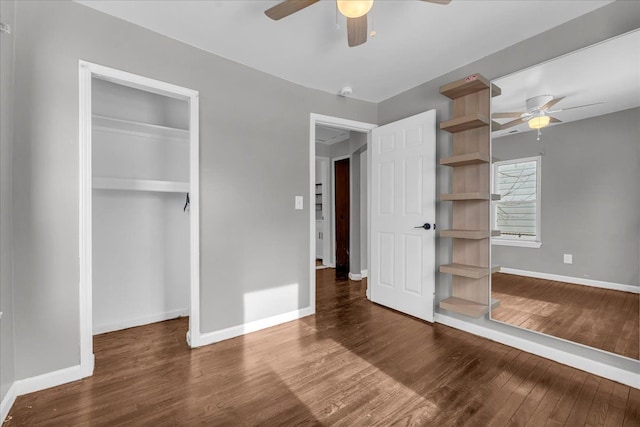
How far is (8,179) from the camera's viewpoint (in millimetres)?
1640

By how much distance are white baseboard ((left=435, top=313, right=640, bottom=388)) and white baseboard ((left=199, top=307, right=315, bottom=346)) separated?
1.49 meters

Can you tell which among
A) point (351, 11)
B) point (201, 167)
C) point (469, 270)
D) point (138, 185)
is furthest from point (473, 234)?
point (138, 185)

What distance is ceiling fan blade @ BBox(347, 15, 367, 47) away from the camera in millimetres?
1630

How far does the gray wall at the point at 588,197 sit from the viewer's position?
1.81m

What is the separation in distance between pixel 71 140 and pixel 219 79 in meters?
1.20

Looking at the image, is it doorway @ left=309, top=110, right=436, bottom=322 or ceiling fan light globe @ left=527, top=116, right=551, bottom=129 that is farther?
doorway @ left=309, top=110, right=436, bottom=322

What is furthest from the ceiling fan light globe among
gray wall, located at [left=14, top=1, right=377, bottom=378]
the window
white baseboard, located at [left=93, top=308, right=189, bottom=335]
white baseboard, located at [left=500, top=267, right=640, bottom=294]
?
white baseboard, located at [left=93, top=308, right=189, bottom=335]

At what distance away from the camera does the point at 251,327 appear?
2645 mm

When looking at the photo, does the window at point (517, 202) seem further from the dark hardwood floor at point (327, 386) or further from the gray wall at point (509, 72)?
the dark hardwood floor at point (327, 386)

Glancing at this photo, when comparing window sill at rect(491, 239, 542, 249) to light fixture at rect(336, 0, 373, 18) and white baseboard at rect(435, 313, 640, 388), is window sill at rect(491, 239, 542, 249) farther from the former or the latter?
light fixture at rect(336, 0, 373, 18)

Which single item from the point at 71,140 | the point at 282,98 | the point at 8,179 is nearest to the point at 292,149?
the point at 282,98

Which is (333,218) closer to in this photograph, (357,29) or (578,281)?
(578,281)

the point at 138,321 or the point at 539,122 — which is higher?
the point at 539,122

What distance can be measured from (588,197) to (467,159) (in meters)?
0.83
